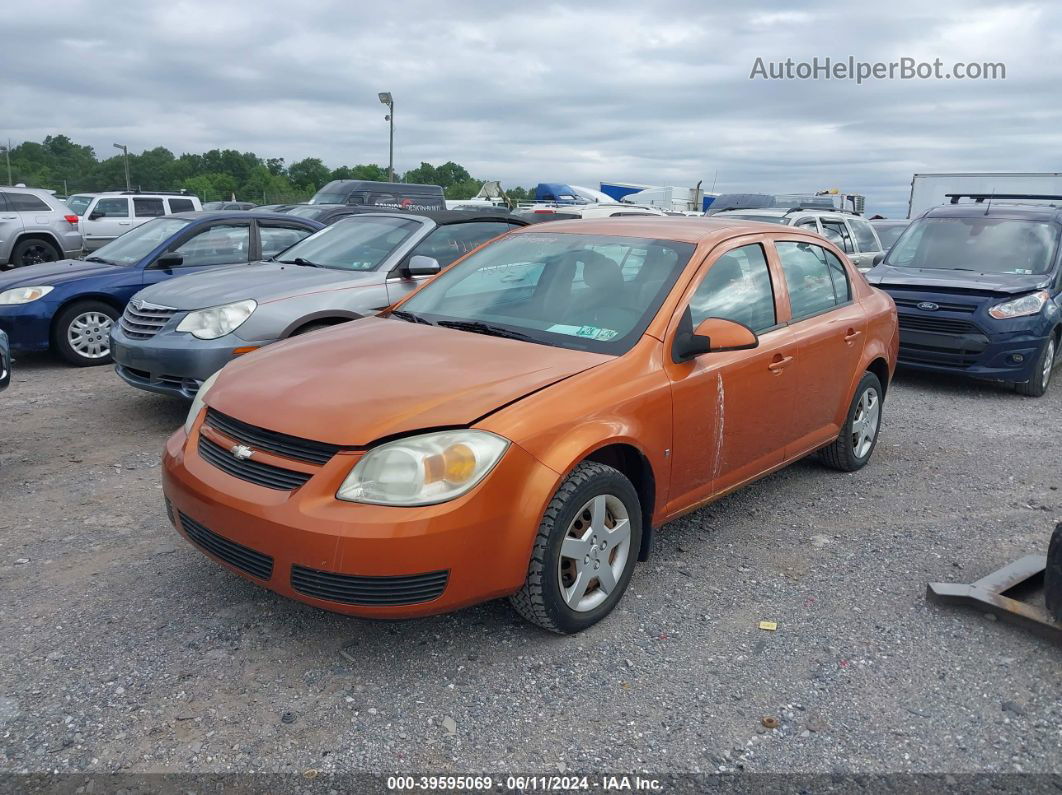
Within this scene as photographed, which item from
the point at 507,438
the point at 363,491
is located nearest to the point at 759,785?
the point at 507,438

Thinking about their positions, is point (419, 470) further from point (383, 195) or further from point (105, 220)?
point (105, 220)

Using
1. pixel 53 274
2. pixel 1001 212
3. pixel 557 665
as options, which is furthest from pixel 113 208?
pixel 557 665

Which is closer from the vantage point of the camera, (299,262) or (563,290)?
(563,290)

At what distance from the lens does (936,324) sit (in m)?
8.20

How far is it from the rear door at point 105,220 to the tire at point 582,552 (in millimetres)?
19235

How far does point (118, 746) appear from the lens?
2.65m

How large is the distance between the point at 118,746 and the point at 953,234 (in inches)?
363

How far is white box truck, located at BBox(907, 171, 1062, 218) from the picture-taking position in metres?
19.8

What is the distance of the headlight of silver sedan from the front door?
6.73 metres

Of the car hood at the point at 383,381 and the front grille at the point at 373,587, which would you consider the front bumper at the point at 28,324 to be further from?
the front grille at the point at 373,587

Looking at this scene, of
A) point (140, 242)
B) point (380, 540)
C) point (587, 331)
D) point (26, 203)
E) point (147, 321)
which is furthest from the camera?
point (26, 203)

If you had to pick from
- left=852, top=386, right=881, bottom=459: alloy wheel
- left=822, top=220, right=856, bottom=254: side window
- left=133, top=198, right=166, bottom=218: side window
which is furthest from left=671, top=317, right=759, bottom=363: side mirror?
left=133, top=198, right=166, bottom=218: side window

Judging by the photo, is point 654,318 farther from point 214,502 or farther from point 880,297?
point 880,297

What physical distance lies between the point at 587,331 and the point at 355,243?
3.78 meters
